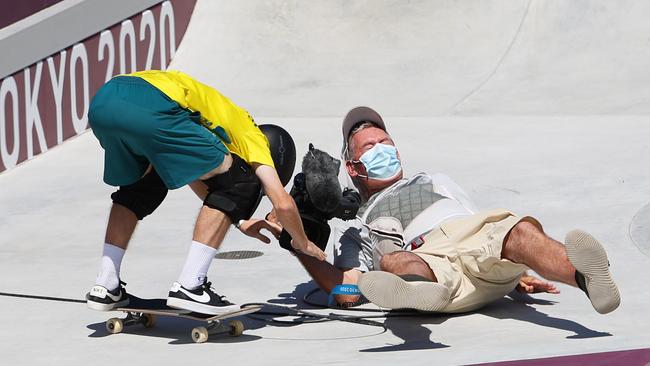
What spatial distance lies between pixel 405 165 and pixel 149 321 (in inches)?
145

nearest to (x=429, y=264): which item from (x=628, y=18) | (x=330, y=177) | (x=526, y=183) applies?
(x=330, y=177)

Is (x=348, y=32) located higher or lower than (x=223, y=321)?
higher

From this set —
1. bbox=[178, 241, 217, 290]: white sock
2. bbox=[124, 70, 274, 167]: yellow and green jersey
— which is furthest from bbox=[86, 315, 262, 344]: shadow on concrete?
bbox=[124, 70, 274, 167]: yellow and green jersey

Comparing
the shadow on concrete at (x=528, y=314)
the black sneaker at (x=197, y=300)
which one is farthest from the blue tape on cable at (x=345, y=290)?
the black sneaker at (x=197, y=300)

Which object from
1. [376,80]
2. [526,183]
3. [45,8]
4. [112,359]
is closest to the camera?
[112,359]

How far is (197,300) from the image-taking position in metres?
4.74

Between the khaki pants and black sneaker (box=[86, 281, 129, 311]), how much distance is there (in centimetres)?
129

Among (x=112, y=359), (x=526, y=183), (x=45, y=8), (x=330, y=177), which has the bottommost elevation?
(x=112, y=359)

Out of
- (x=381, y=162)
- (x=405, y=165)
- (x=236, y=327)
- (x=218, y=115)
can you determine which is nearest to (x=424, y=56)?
(x=405, y=165)

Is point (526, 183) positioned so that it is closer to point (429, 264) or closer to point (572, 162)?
point (572, 162)

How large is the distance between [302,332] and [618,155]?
12.9 feet

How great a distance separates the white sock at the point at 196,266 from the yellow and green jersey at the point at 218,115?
40 cm

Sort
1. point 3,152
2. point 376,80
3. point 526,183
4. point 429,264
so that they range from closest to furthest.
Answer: point 429,264 < point 526,183 < point 3,152 < point 376,80

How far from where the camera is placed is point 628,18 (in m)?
11.7
